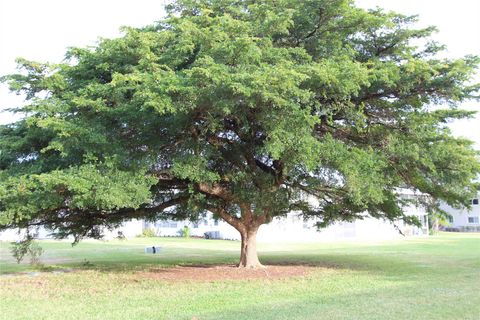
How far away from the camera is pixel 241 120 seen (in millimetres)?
14172

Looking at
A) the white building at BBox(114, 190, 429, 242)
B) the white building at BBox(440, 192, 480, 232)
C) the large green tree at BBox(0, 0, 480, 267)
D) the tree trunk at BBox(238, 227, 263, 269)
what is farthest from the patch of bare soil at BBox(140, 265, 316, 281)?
the white building at BBox(440, 192, 480, 232)

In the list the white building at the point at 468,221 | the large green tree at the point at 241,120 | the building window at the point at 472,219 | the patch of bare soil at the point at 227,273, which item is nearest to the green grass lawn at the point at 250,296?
the patch of bare soil at the point at 227,273

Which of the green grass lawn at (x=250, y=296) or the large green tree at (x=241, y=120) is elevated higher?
the large green tree at (x=241, y=120)

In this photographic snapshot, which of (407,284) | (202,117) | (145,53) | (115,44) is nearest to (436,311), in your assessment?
(407,284)

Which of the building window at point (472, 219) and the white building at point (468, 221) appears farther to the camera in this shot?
the building window at point (472, 219)

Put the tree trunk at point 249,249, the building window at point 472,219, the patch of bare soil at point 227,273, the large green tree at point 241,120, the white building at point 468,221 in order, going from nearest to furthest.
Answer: the large green tree at point 241,120 → the patch of bare soil at point 227,273 → the tree trunk at point 249,249 → the white building at point 468,221 → the building window at point 472,219

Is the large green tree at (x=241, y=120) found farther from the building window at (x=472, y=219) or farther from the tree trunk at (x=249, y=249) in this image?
the building window at (x=472, y=219)

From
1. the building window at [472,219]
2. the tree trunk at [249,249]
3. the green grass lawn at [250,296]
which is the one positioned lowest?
the green grass lawn at [250,296]

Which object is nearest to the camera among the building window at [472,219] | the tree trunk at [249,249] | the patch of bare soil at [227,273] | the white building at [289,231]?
the patch of bare soil at [227,273]

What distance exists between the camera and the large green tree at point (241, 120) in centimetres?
1232

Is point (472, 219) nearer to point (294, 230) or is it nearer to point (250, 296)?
point (294, 230)

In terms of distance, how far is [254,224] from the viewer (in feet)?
60.1

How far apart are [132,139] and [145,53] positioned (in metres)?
2.51

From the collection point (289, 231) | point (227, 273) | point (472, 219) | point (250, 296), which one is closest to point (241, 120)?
point (250, 296)
